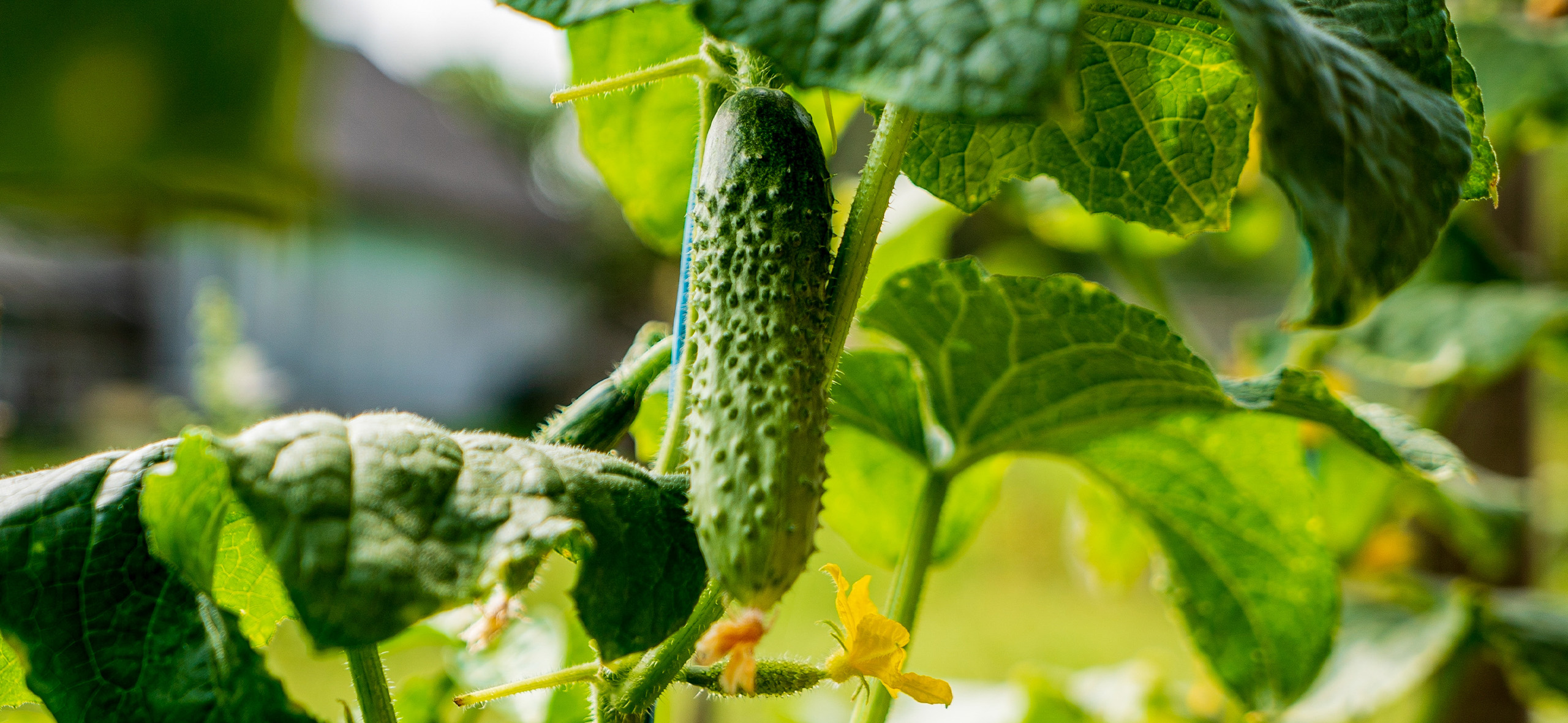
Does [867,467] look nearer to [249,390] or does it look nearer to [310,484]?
[310,484]

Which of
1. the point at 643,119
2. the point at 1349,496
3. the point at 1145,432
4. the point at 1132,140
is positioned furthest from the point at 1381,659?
the point at 643,119

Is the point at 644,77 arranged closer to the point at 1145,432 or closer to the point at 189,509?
the point at 189,509

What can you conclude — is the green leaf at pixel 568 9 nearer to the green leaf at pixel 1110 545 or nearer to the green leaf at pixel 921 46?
the green leaf at pixel 921 46

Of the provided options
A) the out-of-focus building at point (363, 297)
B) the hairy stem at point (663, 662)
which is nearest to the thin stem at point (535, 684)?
the hairy stem at point (663, 662)

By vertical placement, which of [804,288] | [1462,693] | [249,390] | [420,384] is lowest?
[420,384]

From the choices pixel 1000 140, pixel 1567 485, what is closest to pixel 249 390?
pixel 1000 140

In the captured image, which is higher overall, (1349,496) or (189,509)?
(189,509)

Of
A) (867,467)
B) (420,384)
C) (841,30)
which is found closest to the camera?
(841,30)
